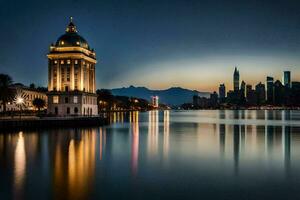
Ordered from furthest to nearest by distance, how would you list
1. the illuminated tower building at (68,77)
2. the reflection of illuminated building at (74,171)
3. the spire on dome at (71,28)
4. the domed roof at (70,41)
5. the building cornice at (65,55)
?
the spire on dome at (71,28) → the domed roof at (70,41) → the building cornice at (65,55) → the illuminated tower building at (68,77) → the reflection of illuminated building at (74,171)

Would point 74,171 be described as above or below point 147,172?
A: above

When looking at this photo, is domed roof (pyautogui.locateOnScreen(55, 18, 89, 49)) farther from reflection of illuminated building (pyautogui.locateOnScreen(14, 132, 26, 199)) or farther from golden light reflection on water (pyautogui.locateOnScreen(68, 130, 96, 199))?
reflection of illuminated building (pyautogui.locateOnScreen(14, 132, 26, 199))

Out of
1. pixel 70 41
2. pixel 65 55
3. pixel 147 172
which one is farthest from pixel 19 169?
pixel 70 41

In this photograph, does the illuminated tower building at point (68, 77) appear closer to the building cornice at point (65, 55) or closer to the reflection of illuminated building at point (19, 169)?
the building cornice at point (65, 55)

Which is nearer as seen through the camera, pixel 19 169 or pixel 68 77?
pixel 19 169

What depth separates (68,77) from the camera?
11419cm

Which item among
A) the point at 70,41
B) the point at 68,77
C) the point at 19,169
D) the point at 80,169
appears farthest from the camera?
the point at 70,41

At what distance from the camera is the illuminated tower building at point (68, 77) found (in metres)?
112

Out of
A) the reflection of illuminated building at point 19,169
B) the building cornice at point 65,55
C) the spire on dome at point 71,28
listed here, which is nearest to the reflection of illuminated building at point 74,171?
the reflection of illuminated building at point 19,169

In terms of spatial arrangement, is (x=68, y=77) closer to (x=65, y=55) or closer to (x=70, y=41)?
(x=65, y=55)

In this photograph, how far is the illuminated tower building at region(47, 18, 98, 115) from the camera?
112188 mm

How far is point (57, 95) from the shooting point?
370 ft

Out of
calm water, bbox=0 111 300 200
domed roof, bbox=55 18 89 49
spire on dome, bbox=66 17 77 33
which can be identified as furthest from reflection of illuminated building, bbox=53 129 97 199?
spire on dome, bbox=66 17 77 33

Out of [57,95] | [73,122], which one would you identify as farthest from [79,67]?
[73,122]
